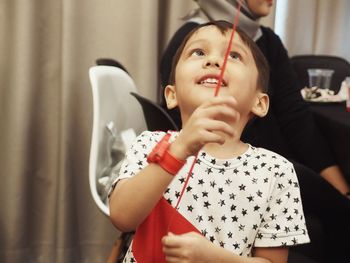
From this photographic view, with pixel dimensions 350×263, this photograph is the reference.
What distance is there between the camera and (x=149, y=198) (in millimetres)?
655

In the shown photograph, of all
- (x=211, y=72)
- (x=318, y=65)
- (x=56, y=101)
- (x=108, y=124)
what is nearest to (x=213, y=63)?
(x=211, y=72)

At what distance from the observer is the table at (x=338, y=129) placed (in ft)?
4.89

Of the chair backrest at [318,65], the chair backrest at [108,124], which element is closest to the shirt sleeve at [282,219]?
the chair backrest at [108,124]

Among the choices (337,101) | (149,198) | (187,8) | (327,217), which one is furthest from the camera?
(187,8)

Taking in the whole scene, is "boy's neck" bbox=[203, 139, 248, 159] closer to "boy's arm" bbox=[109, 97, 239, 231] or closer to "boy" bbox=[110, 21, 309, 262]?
"boy" bbox=[110, 21, 309, 262]

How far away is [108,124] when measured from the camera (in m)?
1.38

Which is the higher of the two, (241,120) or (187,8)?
(187,8)

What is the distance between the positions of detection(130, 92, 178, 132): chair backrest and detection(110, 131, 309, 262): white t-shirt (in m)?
0.35

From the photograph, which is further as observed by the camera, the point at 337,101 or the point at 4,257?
the point at 4,257

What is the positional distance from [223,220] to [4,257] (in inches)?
60.9

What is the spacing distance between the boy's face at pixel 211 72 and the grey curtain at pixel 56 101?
1.22 m

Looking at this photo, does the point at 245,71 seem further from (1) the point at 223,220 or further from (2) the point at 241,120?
(1) the point at 223,220

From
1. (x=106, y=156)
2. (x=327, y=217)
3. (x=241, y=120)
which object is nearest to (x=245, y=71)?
(x=241, y=120)

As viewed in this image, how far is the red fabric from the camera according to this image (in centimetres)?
74
